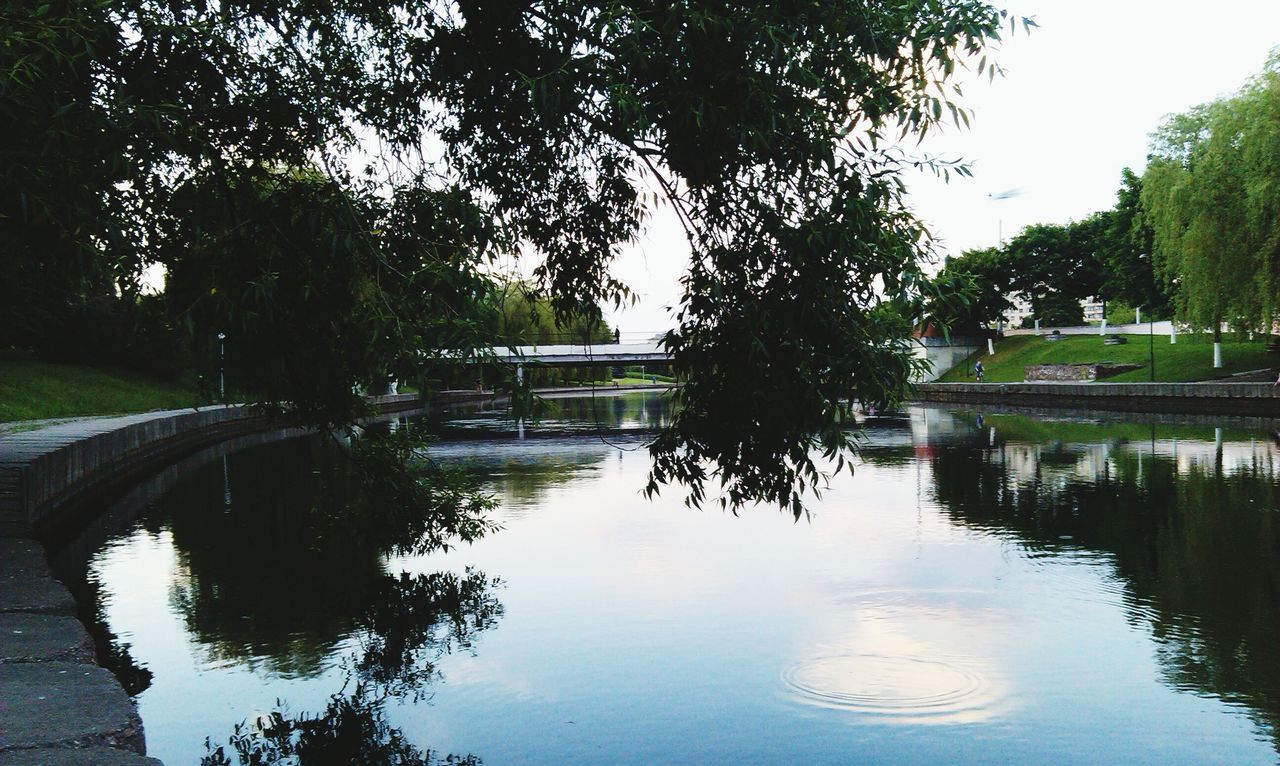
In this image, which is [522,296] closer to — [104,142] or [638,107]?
[638,107]

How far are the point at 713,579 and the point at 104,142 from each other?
29.4 feet

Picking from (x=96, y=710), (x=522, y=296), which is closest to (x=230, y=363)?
(x=522, y=296)

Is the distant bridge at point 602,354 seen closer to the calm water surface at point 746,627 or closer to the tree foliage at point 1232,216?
the tree foliage at point 1232,216

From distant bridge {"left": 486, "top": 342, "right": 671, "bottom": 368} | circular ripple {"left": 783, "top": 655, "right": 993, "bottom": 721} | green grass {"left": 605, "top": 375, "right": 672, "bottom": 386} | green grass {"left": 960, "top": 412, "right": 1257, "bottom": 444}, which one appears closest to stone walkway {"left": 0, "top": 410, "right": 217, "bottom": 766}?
circular ripple {"left": 783, "top": 655, "right": 993, "bottom": 721}

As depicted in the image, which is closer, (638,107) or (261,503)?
(638,107)

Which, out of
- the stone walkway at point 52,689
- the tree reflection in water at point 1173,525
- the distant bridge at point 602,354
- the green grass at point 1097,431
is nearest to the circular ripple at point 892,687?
the tree reflection in water at point 1173,525

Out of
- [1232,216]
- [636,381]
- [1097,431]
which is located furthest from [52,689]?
[636,381]

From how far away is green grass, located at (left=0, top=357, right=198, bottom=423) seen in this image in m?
43.7

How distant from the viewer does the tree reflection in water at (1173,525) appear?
9.93 m

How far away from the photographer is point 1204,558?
14.0 meters

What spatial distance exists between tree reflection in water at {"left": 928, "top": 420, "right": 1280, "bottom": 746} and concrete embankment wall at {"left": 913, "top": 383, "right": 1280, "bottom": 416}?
715 cm

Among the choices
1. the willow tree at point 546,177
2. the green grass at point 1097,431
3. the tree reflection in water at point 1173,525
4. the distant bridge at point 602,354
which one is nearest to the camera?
the willow tree at point 546,177

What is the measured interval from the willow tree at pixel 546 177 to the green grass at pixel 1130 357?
46.9m

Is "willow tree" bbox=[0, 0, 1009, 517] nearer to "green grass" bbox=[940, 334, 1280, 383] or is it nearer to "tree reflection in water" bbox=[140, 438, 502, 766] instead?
"tree reflection in water" bbox=[140, 438, 502, 766]
